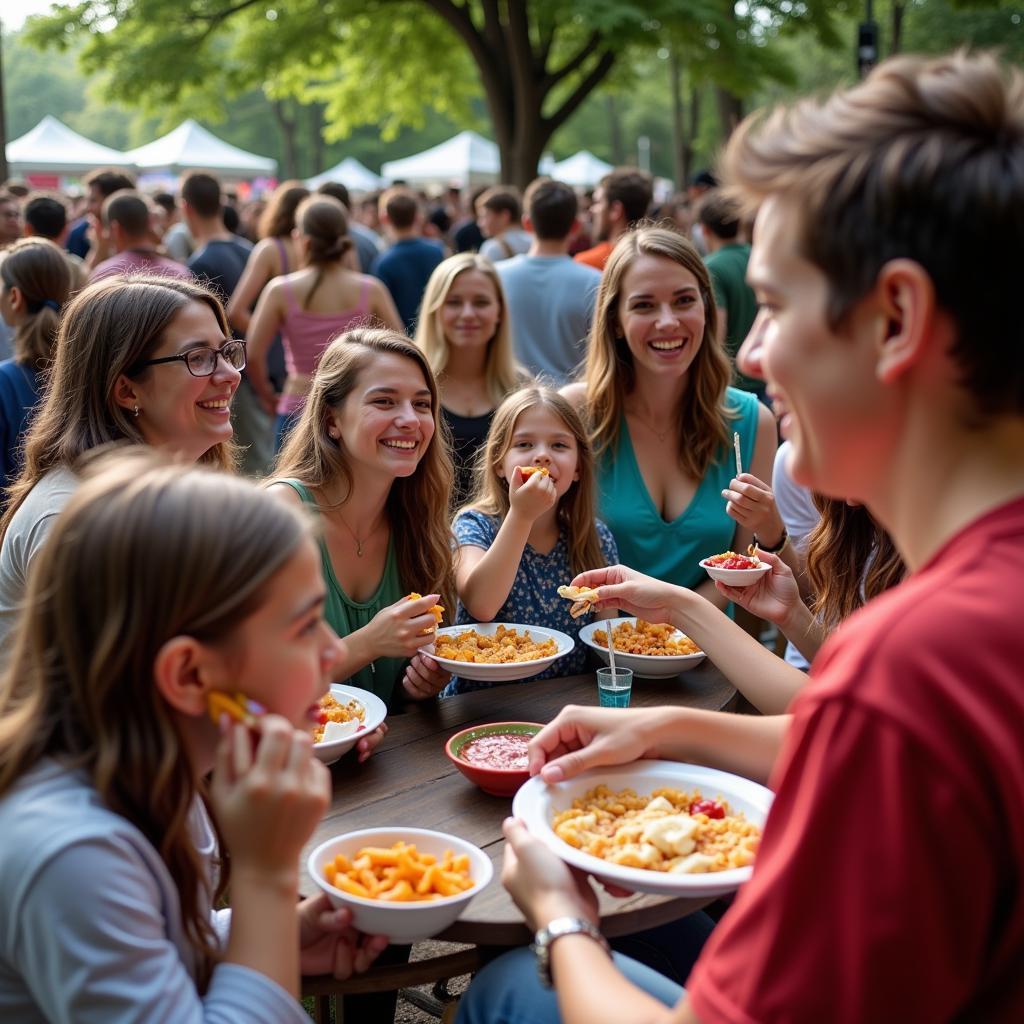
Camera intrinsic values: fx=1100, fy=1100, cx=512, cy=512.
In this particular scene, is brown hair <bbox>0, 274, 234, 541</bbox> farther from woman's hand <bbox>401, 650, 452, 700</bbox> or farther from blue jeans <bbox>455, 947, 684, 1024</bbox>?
blue jeans <bbox>455, 947, 684, 1024</bbox>

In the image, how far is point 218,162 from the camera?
23.1m

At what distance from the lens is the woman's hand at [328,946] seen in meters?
1.87

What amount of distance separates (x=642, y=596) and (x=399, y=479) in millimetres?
972

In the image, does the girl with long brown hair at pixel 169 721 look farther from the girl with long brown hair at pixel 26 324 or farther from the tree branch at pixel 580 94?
the tree branch at pixel 580 94

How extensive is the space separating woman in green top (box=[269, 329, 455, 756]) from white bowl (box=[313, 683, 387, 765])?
1.31 feet

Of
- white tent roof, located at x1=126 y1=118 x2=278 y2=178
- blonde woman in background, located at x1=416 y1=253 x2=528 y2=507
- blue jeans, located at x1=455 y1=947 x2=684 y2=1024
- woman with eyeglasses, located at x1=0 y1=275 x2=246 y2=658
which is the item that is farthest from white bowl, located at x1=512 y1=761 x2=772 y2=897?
white tent roof, located at x1=126 y1=118 x2=278 y2=178

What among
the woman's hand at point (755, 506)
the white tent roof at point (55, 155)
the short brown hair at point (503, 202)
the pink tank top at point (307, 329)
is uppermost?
the white tent roof at point (55, 155)

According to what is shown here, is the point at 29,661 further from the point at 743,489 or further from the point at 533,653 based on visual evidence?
the point at 743,489

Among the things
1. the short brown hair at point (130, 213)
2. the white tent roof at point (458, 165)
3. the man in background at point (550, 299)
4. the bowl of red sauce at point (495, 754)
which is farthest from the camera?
the white tent roof at point (458, 165)

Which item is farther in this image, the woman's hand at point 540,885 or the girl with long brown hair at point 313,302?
the girl with long brown hair at point 313,302

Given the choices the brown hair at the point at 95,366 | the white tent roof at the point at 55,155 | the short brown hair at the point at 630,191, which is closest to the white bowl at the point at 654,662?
the brown hair at the point at 95,366

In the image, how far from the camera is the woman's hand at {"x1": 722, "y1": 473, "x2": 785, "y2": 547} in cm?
344

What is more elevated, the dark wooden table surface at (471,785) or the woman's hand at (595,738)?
the woman's hand at (595,738)

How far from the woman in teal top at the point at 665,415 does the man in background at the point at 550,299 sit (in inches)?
80.6
